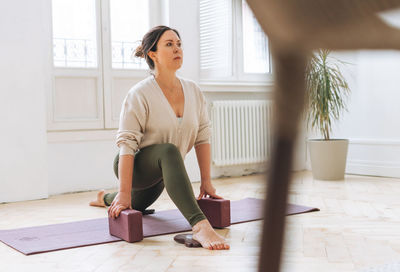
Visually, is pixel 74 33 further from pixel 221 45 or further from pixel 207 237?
pixel 207 237

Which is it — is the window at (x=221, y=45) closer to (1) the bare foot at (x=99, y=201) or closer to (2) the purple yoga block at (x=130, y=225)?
(1) the bare foot at (x=99, y=201)

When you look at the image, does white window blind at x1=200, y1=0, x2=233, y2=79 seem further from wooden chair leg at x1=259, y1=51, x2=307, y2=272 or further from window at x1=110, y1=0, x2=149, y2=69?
wooden chair leg at x1=259, y1=51, x2=307, y2=272

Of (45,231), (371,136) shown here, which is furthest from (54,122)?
(371,136)

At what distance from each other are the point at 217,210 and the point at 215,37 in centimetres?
264

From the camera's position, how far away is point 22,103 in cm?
365

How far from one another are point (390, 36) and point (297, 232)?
2.15m

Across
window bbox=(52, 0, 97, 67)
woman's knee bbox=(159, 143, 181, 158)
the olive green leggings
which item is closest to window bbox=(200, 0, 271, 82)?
window bbox=(52, 0, 97, 67)

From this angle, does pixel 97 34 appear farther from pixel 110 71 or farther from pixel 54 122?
pixel 54 122

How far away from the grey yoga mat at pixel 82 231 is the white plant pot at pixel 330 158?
5.09ft

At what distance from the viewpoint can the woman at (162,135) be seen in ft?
7.30

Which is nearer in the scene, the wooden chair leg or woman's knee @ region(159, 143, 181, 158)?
the wooden chair leg

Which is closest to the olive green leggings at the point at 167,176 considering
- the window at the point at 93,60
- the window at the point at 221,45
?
the window at the point at 93,60

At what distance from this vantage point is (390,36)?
0.32 meters

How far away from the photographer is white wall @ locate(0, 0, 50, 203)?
3.58m
